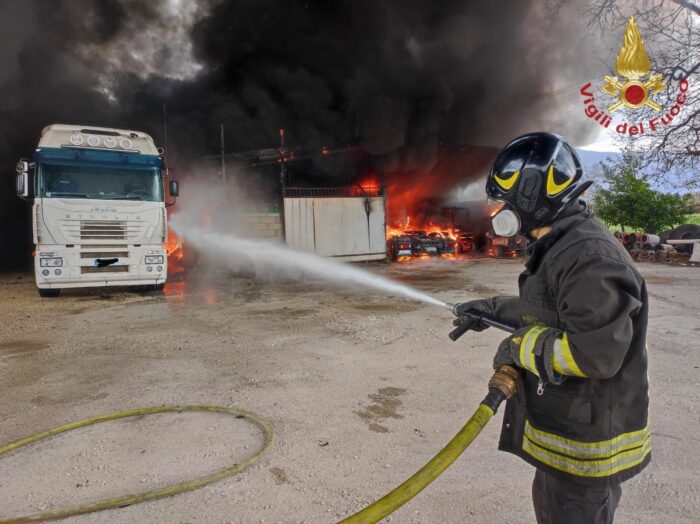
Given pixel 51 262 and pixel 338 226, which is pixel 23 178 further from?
pixel 338 226

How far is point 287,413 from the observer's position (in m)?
3.52

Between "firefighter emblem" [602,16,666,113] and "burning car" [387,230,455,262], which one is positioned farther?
"burning car" [387,230,455,262]

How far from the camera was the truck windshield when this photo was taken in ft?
28.0

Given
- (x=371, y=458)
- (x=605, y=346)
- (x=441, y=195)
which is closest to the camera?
(x=605, y=346)

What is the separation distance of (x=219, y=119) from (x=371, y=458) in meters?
21.6

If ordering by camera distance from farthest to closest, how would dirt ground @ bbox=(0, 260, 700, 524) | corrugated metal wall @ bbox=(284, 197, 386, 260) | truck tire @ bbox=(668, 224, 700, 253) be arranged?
corrugated metal wall @ bbox=(284, 197, 386, 260)
truck tire @ bbox=(668, 224, 700, 253)
dirt ground @ bbox=(0, 260, 700, 524)

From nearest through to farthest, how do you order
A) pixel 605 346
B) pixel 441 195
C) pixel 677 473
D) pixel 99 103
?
pixel 605 346 < pixel 677 473 < pixel 99 103 < pixel 441 195

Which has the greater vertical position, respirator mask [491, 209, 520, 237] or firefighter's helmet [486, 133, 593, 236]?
firefighter's helmet [486, 133, 593, 236]

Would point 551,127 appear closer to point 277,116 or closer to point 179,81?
point 277,116

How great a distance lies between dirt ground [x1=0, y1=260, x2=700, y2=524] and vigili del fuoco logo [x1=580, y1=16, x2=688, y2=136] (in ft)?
12.4

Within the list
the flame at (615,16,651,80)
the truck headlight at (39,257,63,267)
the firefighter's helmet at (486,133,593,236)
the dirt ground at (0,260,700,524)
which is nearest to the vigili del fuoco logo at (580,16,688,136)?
the flame at (615,16,651,80)

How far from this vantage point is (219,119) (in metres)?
21.6

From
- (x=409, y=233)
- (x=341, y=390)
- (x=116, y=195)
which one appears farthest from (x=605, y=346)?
(x=409, y=233)

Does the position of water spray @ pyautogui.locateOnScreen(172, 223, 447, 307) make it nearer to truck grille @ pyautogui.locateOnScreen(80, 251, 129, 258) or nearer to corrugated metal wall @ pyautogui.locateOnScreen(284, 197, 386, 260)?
corrugated metal wall @ pyautogui.locateOnScreen(284, 197, 386, 260)
